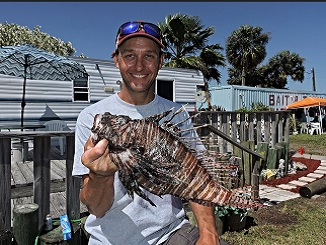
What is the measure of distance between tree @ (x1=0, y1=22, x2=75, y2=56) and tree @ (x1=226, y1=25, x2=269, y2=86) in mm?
22666

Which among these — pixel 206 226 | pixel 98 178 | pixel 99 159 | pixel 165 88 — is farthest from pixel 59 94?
pixel 99 159

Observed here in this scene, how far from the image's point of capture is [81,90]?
1366 cm

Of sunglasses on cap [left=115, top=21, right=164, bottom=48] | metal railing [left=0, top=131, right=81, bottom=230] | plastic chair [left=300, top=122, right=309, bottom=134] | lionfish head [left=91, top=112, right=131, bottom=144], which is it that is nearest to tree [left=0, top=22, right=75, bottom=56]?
plastic chair [left=300, top=122, right=309, bottom=134]

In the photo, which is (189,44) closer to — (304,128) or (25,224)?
(304,128)

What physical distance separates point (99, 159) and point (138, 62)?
89 centimetres

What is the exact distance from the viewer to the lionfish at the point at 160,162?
1.35m

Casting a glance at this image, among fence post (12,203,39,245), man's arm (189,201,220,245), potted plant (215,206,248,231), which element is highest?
man's arm (189,201,220,245)

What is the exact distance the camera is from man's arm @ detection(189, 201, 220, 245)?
207 cm

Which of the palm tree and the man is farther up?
the palm tree

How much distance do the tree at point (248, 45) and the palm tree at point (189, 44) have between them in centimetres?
1047

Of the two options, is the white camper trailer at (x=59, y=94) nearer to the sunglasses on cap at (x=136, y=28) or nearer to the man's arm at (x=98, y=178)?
the sunglasses on cap at (x=136, y=28)

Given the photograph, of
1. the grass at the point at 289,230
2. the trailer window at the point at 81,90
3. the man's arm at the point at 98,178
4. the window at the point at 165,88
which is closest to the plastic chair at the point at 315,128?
the window at the point at 165,88

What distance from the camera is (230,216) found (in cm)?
506

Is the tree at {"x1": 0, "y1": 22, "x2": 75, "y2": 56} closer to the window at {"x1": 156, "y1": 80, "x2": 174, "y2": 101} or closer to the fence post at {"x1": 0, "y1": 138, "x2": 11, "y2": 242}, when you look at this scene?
the window at {"x1": 156, "y1": 80, "x2": 174, "y2": 101}
